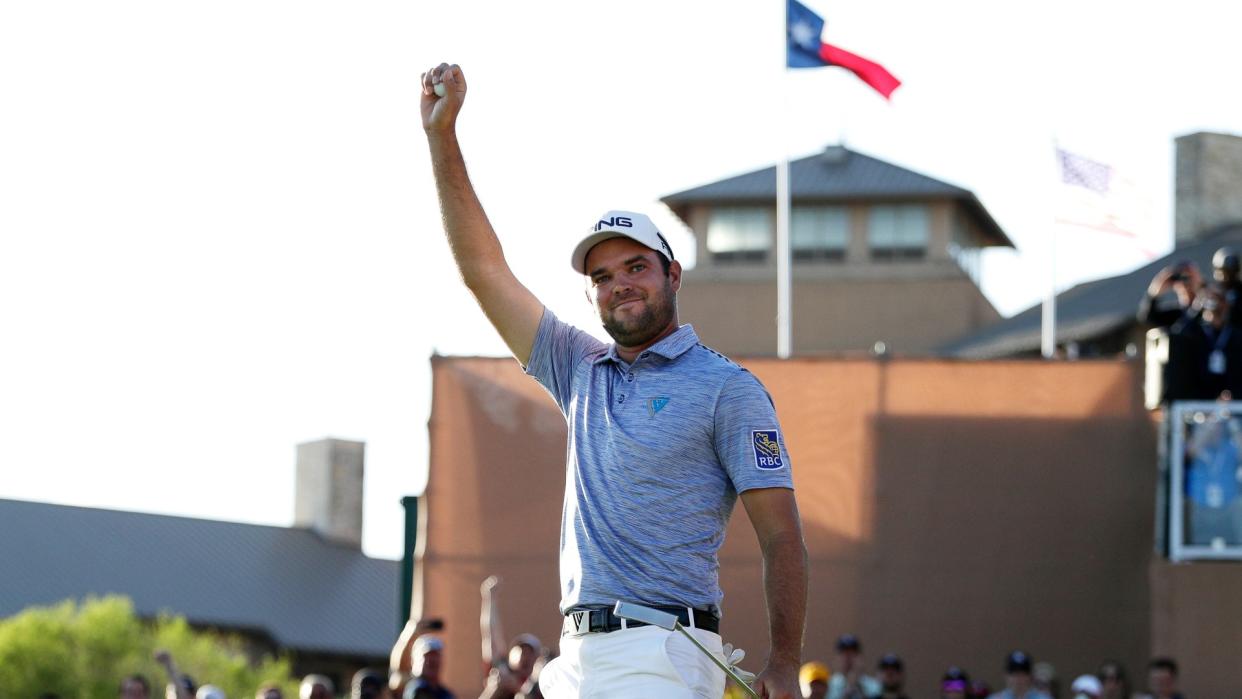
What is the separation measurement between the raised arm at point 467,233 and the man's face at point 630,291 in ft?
0.95

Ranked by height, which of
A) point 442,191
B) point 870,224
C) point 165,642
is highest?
point 870,224

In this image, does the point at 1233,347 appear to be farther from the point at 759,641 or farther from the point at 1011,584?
the point at 759,641

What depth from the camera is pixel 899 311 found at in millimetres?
48656

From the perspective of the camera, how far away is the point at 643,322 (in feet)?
20.0

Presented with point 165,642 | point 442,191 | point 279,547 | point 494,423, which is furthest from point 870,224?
point 442,191

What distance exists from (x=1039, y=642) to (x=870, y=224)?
3260cm

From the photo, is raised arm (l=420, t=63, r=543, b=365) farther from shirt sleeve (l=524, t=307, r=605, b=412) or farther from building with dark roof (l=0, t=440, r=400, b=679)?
building with dark roof (l=0, t=440, r=400, b=679)

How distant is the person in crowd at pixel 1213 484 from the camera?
51.5 ft

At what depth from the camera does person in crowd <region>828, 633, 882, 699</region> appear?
50.4 feet

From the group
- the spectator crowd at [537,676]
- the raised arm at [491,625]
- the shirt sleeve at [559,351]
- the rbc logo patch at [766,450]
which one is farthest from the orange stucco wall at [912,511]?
the rbc logo patch at [766,450]

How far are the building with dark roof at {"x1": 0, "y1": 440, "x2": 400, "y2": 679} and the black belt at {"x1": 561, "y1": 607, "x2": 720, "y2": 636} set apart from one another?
5157 centimetres

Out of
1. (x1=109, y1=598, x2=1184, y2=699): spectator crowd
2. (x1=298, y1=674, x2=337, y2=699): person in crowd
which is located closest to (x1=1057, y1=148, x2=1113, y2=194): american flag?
(x1=109, y1=598, x2=1184, y2=699): spectator crowd

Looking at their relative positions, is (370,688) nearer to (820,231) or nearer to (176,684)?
(176,684)

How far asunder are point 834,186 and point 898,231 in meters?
1.67
